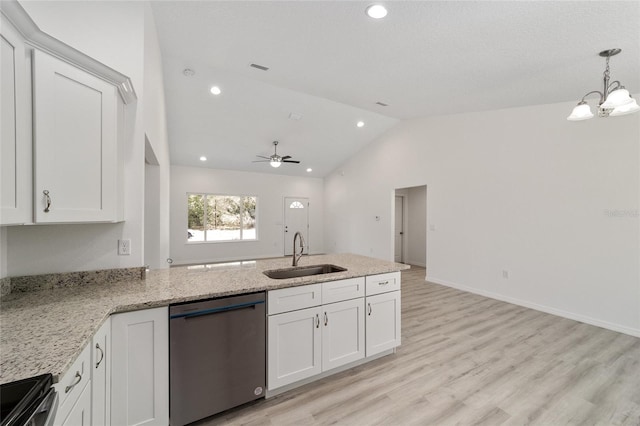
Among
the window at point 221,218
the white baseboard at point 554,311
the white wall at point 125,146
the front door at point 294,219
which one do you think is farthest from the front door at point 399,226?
the white wall at point 125,146

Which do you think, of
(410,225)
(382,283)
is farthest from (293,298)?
(410,225)

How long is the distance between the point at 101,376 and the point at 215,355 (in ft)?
1.89

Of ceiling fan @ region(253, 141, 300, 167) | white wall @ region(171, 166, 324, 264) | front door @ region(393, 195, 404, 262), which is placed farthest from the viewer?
front door @ region(393, 195, 404, 262)

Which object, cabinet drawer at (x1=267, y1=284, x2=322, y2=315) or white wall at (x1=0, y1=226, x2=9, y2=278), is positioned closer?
white wall at (x1=0, y1=226, x2=9, y2=278)

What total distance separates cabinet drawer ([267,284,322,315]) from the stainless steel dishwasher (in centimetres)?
7

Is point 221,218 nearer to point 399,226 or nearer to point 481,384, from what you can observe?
point 399,226

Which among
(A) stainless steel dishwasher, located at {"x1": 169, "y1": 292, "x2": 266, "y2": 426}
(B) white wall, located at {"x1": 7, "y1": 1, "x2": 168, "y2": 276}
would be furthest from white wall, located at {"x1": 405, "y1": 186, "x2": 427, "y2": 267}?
(B) white wall, located at {"x1": 7, "y1": 1, "x2": 168, "y2": 276}

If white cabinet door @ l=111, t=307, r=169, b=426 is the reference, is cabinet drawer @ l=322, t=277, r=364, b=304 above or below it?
above

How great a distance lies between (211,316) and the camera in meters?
1.67

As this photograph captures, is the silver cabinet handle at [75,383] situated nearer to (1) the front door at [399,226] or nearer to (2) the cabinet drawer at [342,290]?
(2) the cabinet drawer at [342,290]

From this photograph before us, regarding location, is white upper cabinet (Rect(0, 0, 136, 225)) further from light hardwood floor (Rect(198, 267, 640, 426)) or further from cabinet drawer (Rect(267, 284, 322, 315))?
light hardwood floor (Rect(198, 267, 640, 426))

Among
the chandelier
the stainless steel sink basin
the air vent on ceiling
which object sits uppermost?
the air vent on ceiling

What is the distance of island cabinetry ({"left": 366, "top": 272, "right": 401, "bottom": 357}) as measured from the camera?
2330 mm

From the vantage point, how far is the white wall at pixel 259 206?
6.97 m
